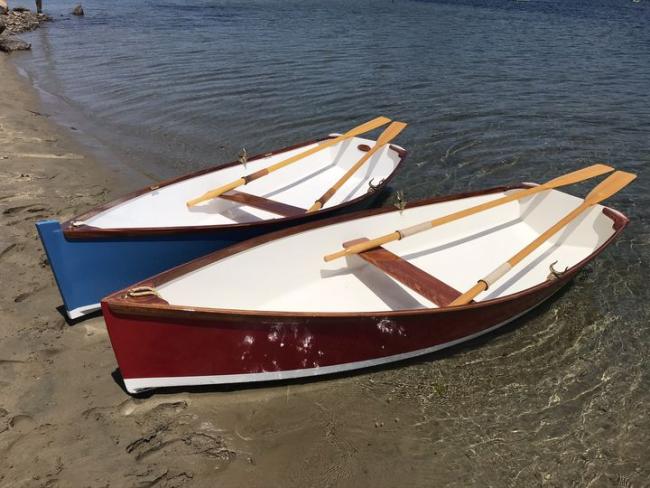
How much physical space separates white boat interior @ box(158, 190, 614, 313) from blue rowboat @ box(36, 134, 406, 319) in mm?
948

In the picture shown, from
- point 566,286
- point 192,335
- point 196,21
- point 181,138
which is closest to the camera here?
point 192,335

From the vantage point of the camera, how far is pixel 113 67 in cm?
2033

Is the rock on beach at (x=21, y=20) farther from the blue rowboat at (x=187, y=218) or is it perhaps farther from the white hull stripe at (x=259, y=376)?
the white hull stripe at (x=259, y=376)

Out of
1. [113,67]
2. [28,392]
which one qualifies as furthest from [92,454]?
[113,67]

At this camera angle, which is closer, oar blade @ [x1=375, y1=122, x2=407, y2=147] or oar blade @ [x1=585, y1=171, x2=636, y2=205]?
oar blade @ [x1=585, y1=171, x2=636, y2=205]

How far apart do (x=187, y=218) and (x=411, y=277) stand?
3.78 m

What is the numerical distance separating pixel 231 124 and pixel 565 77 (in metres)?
12.6

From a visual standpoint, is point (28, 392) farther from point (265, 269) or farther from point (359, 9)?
point (359, 9)

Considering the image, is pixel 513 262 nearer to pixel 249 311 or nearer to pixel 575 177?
pixel 575 177

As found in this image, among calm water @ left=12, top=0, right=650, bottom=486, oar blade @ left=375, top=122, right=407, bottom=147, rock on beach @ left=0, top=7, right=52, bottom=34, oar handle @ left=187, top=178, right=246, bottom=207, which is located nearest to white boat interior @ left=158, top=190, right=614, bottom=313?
calm water @ left=12, top=0, right=650, bottom=486

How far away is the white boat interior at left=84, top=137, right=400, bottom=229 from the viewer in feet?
23.3

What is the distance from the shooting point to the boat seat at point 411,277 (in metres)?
5.78

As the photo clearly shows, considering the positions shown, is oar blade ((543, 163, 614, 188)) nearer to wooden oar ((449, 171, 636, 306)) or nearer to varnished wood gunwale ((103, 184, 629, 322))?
wooden oar ((449, 171, 636, 306))

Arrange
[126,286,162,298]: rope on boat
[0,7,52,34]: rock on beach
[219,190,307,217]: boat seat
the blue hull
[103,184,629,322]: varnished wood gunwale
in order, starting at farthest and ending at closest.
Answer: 1. [0,7,52,34]: rock on beach
2. [219,190,307,217]: boat seat
3. the blue hull
4. [126,286,162,298]: rope on boat
5. [103,184,629,322]: varnished wood gunwale
